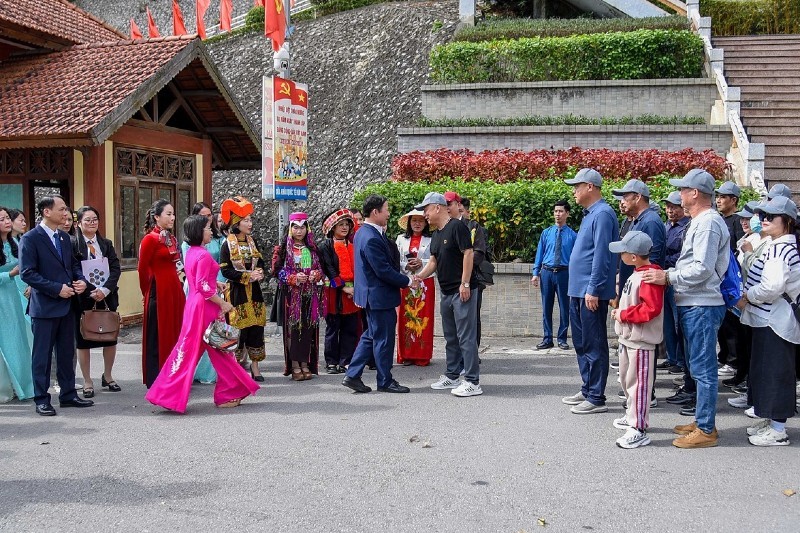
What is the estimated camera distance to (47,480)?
524cm

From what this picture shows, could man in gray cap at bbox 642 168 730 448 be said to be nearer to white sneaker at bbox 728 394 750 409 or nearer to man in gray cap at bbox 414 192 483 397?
white sneaker at bbox 728 394 750 409

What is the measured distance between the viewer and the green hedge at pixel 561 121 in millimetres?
15773

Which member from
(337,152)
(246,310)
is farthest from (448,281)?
(337,152)

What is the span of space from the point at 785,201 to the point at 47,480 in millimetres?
5561

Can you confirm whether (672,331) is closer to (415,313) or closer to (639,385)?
(639,385)

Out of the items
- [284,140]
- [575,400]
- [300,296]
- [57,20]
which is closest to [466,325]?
[575,400]

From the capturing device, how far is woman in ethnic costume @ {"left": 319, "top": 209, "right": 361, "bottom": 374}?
894 cm

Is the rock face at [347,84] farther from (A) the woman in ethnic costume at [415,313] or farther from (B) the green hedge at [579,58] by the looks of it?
(A) the woman in ethnic costume at [415,313]

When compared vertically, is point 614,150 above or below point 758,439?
above

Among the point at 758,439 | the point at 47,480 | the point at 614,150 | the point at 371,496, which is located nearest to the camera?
the point at 371,496

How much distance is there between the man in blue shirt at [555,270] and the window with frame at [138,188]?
679 centimetres

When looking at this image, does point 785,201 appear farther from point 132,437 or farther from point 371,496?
point 132,437

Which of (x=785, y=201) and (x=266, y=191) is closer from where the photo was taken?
(x=785, y=201)

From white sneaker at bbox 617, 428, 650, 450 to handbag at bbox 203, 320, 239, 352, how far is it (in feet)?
11.1
